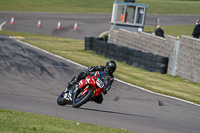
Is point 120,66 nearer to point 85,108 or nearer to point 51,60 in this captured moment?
point 51,60

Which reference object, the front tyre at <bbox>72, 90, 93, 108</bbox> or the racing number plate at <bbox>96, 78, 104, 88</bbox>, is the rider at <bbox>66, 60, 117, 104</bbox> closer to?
the racing number plate at <bbox>96, 78, 104, 88</bbox>

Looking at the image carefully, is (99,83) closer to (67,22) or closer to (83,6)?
(67,22)

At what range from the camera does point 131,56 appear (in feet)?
60.7

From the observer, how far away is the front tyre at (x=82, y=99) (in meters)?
8.44

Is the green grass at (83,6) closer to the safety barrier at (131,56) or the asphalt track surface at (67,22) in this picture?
the asphalt track surface at (67,22)

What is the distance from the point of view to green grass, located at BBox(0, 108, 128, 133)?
5.91 m

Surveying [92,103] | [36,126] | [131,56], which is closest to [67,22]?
[131,56]

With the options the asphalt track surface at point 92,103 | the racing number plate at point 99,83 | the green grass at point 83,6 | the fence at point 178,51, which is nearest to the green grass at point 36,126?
the asphalt track surface at point 92,103

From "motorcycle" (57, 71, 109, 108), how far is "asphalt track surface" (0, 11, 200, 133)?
0.90ft

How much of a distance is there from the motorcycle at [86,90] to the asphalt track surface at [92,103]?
→ 0.90 ft

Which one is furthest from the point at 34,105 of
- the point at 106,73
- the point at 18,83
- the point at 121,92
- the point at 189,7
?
the point at 189,7

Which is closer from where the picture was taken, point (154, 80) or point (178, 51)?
point (154, 80)

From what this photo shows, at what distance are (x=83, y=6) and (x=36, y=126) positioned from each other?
44061 mm

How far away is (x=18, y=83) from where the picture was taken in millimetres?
11984
